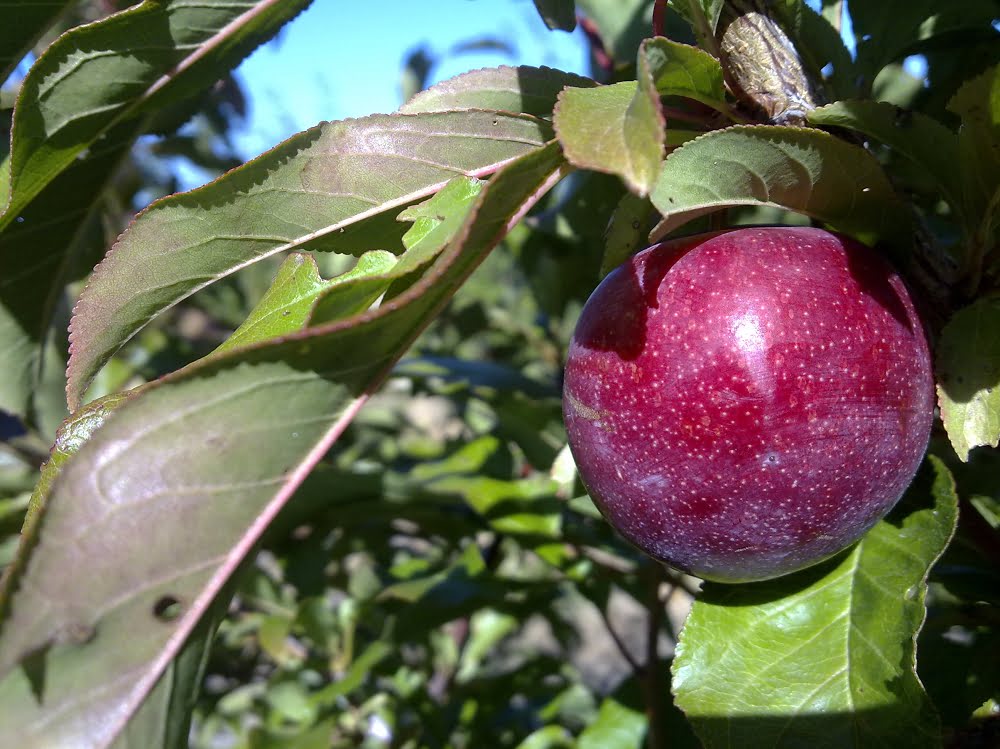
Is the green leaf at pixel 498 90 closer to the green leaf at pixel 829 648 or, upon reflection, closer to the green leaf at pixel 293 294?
the green leaf at pixel 293 294

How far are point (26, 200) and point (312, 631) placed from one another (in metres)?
1.15

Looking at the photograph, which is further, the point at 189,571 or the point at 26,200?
the point at 26,200

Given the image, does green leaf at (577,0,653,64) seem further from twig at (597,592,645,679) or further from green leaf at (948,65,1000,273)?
twig at (597,592,645,679)

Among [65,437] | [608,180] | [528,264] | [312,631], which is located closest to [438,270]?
[65,437]

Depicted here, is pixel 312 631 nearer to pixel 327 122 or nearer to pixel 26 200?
pixel 26 200

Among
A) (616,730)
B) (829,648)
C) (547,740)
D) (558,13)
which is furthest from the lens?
(547,740)

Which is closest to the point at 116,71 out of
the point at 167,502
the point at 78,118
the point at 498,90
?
the point at 78,118

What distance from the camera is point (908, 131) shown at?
650 mm

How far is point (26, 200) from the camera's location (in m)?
0.82

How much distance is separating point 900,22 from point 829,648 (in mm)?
674

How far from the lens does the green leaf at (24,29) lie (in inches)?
34.3

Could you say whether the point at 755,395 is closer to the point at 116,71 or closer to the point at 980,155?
the point at 980,155

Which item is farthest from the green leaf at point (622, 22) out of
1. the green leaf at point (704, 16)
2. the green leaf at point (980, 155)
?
the green leaf at point (980, 155)

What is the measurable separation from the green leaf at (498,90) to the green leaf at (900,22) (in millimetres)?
390
